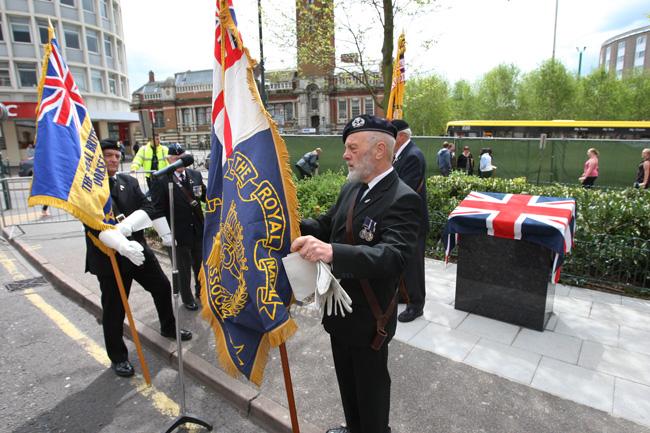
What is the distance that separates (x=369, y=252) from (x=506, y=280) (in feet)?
10.5

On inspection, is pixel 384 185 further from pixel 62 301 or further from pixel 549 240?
pixel 62 301

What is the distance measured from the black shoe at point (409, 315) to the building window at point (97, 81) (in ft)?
150

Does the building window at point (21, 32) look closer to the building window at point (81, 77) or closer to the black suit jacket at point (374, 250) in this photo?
the building window at point (81, 77)

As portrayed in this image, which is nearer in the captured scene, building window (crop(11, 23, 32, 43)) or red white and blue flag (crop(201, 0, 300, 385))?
red white and blue flag (crop(201, 0, 300, 385))

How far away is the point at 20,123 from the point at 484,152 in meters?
40.0

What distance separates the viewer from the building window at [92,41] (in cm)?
4052

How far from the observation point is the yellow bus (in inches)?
898

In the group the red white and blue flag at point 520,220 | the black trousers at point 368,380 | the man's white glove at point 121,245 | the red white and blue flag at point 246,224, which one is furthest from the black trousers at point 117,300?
the red white and blue flag at point 520,220

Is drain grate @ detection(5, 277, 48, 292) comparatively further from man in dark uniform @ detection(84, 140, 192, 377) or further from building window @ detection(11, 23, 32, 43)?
building window @ detection(11, 23, 32, 43)

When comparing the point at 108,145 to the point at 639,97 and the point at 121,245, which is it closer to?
the point at 121,245

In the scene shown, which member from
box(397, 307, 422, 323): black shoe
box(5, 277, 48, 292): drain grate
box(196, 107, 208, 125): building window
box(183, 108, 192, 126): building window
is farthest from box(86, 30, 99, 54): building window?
box(397, 307, 422, 323): black shoe

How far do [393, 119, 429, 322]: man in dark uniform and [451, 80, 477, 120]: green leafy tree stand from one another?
4509cm

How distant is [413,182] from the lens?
14.7 feet

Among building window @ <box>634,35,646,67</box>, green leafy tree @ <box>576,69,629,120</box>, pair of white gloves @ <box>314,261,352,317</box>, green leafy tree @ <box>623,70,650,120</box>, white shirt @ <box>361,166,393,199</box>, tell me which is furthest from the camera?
building window @ <box>634,35,646,67</box>
